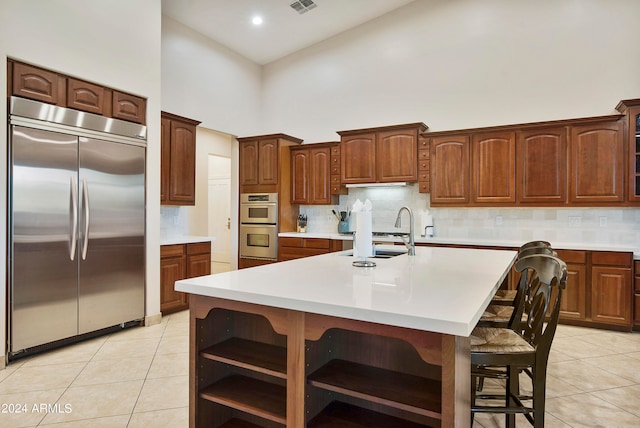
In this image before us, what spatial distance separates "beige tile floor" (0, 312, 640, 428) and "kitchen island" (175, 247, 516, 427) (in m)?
0.74

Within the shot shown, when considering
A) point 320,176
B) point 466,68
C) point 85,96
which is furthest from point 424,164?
point 85,96

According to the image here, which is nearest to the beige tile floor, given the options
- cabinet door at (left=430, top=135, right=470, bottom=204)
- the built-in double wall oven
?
cabinet door at (left=430, top=135, right=470, bottom=204)

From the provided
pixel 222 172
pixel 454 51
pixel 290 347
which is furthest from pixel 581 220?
pixel 222 172

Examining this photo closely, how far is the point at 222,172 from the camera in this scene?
816cm

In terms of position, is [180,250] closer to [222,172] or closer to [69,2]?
[69,2]

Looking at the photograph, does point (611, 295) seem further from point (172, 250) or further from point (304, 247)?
point (172, 250)

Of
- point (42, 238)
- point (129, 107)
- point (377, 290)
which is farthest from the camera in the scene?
point (129, 107)

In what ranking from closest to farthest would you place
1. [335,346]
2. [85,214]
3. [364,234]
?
[335,346] < [364,234] < [85,214]

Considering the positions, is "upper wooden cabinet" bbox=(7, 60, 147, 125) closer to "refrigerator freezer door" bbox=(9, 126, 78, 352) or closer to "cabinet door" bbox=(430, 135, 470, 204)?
"refrigerator freezer door" bbox=(9, 126, 78, 352)

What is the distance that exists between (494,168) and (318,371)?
3.91 meters

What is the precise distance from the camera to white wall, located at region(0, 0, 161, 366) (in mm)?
2863

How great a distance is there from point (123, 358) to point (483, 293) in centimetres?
293

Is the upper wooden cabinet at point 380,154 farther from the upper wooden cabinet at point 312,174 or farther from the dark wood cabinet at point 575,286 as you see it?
the dark wood cabinet at point 575,286

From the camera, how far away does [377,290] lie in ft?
4.94
